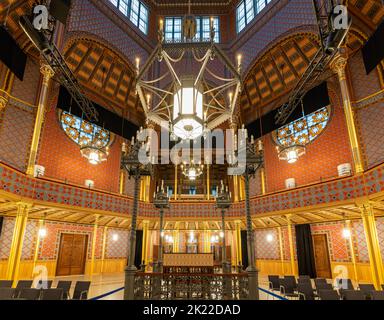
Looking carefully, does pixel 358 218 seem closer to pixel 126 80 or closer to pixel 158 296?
pixel 158 296

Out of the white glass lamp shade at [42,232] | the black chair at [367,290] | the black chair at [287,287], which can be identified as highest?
the white glass lamp shade at [42,232]

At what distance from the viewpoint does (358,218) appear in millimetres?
11938

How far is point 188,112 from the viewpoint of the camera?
541 centimetres

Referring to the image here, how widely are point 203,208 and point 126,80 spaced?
434 inches

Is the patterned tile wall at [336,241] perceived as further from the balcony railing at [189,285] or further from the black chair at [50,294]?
the black chair at [50,294]

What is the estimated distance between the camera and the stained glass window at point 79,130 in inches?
572

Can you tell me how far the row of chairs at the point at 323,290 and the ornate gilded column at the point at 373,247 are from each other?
5.17ft

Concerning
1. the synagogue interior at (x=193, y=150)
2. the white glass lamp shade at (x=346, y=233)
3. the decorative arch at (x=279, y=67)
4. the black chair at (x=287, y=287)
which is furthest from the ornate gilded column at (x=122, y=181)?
the white glass lamp shade at (x=346, y=233)

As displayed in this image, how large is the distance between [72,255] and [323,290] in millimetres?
13918

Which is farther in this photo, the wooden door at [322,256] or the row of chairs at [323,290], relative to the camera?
the wooden door at [322,256]

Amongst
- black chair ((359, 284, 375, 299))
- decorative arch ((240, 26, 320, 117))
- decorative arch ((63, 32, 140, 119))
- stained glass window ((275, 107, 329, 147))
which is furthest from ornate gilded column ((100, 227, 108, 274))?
black chair ((359, 284, 375, 299))

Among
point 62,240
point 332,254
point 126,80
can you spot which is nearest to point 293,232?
point 332,254
